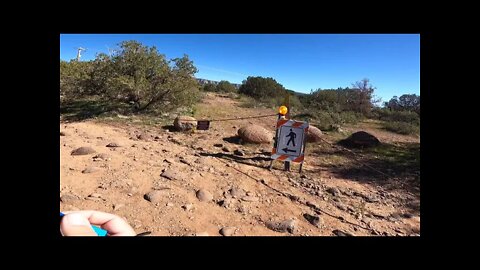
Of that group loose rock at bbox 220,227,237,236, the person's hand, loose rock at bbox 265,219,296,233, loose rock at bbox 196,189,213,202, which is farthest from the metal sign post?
the person's hand

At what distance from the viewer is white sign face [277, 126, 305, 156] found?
518 centimetres

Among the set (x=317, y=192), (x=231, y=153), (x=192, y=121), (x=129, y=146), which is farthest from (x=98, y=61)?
(x=317, y=192)

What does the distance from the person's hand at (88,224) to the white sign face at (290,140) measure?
375cm

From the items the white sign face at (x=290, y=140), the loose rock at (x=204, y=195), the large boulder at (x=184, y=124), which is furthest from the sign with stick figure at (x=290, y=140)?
the large boulder at (x=184, y=124)

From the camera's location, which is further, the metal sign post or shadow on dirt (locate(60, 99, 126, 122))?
shadow on dirt (locate(60, 99, 126, 122))

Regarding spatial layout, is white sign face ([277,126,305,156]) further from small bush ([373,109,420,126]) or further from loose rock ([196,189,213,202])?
small bush ([373,109,420,126])

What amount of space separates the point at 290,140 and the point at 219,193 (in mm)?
1816

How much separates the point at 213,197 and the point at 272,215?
0.88 metres

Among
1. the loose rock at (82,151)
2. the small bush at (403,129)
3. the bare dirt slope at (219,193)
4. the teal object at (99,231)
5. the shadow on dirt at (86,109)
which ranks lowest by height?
the bare dirt slope at (219,193)

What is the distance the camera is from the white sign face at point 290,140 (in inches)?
204

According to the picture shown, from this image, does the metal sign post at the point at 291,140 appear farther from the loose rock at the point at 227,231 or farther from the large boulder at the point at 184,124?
the large boulder at the point at 184,124

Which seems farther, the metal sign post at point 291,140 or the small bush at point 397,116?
the small bush at point 397,116

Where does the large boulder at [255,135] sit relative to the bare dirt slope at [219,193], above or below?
above

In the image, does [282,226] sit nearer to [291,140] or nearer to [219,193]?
[219,193]
